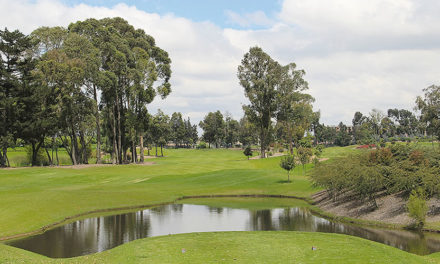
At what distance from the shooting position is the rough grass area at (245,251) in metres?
22.7

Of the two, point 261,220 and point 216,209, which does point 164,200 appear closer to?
point 216,209

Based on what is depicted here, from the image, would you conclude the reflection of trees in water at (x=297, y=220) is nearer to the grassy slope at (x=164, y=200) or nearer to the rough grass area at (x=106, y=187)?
the grassy slope at (x=164, y=200)

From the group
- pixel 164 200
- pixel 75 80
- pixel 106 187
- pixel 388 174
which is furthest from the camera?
pixel 75 80

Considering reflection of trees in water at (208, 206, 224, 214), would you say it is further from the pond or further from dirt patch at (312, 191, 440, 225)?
dirt patch at (312, 191, 440, 225)

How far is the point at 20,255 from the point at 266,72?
87.0 metres

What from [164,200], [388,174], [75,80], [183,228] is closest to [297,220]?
[388,174]

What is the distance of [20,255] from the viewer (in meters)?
23.5

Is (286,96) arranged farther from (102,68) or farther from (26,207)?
(26,207)

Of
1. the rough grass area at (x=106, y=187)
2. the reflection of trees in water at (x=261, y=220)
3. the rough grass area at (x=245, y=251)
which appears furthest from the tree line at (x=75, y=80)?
the rough grass area at (x=245, y=251)

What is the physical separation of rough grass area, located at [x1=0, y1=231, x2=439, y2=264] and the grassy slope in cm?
6

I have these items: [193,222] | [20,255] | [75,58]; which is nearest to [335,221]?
[193,222]

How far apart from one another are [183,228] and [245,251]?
11.4m

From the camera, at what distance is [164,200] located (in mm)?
51812

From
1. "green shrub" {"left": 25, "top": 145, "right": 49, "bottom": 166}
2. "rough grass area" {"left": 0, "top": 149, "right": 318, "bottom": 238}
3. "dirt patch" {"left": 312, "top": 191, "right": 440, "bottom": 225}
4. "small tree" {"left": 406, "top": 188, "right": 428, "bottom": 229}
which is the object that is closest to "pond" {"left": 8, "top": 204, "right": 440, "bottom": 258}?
"small tree" {"left": 406, "top": 188, "right": 428, "bottom": 229}
